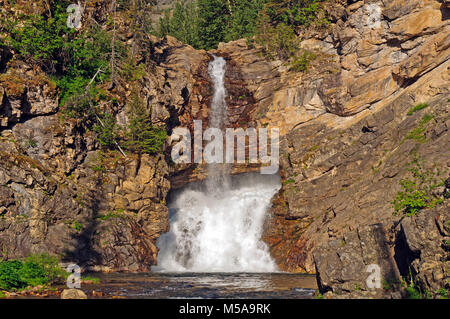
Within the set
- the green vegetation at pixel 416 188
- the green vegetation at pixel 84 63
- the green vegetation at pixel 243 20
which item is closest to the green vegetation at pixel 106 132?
the green vegetation at pixel 84 63

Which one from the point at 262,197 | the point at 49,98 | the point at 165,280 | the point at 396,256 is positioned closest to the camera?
the point at 396,256

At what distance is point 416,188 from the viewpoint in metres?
26.9

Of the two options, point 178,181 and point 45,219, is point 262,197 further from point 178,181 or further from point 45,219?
point 45,219

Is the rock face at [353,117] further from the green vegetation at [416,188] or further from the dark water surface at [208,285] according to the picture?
the dark water surface at [208,285]

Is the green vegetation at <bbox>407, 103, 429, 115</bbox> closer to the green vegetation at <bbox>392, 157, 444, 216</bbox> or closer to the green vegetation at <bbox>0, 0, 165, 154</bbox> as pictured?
the green vegetation at <bbox>392, 157, 444, 216</bbox>

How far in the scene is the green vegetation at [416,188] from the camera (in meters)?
23.5

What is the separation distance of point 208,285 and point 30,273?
921 centimetres

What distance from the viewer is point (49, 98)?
34375 mm

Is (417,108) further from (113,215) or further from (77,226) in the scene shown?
(77,226)

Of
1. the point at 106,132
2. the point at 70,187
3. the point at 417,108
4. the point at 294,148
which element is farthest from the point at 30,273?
the point at 417,108

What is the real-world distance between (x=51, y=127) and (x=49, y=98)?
7.75 ft

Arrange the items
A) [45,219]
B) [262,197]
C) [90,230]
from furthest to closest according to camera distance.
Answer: [262,197] < [90,230] < [45,219]

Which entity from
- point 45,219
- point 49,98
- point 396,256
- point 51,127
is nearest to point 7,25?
point 49,98

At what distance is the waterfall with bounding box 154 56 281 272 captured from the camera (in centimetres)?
3553
